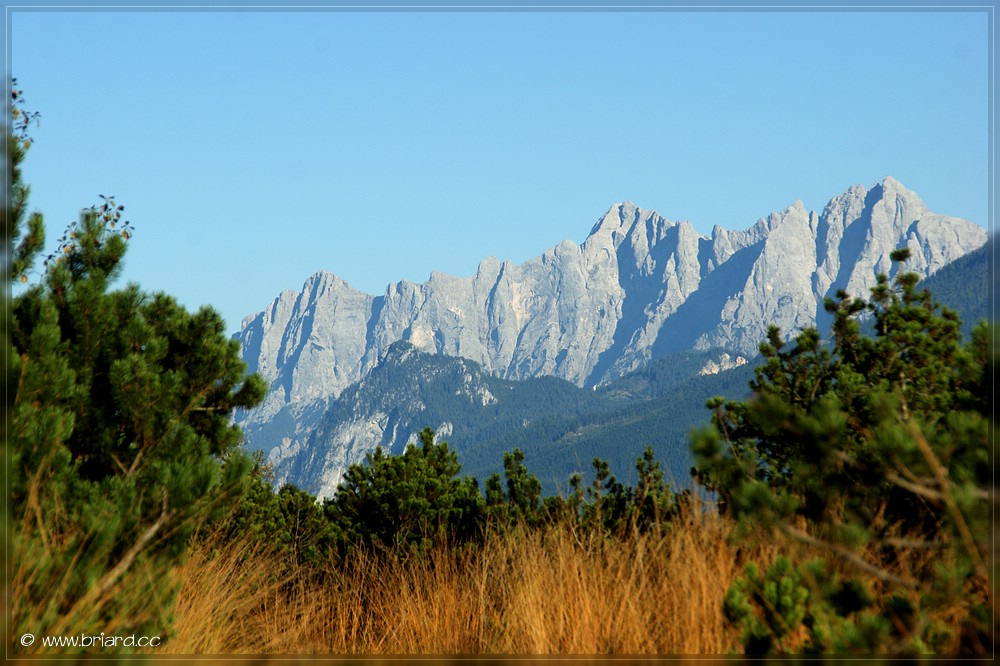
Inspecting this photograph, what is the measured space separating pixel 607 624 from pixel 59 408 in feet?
12.9

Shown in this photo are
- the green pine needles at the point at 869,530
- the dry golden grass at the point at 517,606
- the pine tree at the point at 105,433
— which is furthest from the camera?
the dry golden grass at the point at 517,606

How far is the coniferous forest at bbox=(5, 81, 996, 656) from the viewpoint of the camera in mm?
4109

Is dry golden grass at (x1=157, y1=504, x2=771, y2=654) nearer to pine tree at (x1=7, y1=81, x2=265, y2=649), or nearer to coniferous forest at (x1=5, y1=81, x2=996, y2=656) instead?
coniferous forest at (x1=5, y1=81, x2=996, y2=656)

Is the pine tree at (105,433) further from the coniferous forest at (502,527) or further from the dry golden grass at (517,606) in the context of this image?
the dry golden grass at (517,606)

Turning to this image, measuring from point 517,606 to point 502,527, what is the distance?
2947 mm

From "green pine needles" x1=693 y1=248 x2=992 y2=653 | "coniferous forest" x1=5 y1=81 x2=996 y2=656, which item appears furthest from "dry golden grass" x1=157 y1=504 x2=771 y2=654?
"green pine needles" x1=693 y1=248 x2=992 y2=653

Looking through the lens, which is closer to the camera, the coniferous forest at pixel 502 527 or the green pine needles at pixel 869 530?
the green pine needles at pixel 869 530

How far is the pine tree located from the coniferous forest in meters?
0.02

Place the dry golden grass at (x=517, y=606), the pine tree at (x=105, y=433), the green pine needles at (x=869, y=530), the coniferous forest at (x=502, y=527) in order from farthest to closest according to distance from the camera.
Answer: the dry golden grass at (x=517, y=606) → the pine tree at (x=105, y=433) → the coniferous forest at (x=502, y=527) → the green pine needles at (x=869, y=530)

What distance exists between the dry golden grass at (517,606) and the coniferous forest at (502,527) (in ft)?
0.10

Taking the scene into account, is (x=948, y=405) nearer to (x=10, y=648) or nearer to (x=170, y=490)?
(x=170, y=490)

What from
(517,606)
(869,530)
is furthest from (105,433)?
(869,530)

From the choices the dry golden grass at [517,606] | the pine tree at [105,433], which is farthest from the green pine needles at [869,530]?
the pine tree at [105,433]

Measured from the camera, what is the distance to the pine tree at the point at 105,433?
5070mm
